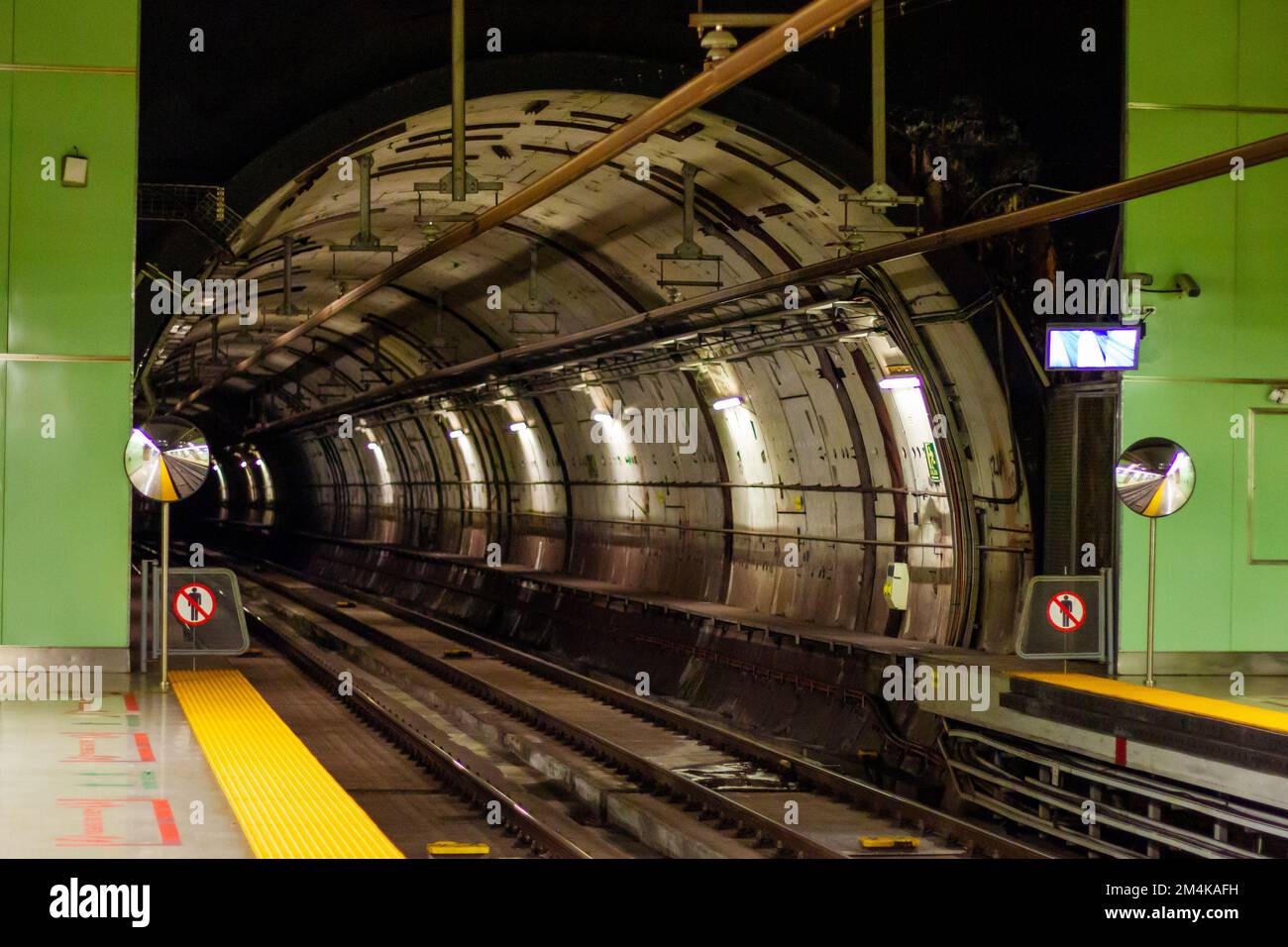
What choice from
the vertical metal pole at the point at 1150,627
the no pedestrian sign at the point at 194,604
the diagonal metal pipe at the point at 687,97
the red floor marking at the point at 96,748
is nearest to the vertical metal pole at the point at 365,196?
the diagonal metal pipe at the point at 687,97

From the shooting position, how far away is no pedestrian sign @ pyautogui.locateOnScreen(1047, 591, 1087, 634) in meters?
12.2

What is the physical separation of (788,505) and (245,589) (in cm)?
2016

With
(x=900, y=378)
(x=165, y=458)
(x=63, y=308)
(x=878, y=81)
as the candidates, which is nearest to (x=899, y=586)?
(x=900, y=378)

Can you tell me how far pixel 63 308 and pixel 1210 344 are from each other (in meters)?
8.74

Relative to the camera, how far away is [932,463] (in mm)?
16156

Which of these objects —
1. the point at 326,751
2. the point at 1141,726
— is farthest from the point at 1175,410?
the point at 326,751

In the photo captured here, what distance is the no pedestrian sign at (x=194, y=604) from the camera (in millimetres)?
12203

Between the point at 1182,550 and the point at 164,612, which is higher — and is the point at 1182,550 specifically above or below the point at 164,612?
above

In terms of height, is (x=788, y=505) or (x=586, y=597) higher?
(x=788, y=505)

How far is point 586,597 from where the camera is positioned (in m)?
24.2

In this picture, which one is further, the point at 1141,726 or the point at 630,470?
the point at 630,470

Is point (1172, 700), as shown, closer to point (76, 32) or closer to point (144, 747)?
point (144, 747)

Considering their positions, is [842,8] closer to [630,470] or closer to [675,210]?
[675,210]

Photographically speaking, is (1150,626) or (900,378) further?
(900,378)
